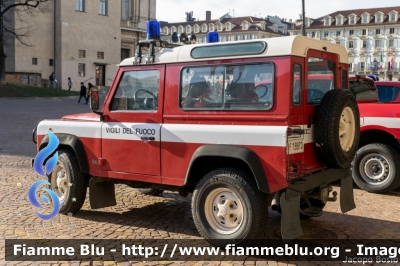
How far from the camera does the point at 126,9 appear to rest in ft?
198

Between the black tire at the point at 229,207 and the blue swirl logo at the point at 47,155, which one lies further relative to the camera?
the blue swirl logo at the point at 47,155

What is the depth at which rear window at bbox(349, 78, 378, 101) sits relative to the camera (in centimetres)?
932

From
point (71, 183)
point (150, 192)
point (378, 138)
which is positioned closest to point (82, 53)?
point (150, 192)

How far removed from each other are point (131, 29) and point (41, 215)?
5468 centimetres

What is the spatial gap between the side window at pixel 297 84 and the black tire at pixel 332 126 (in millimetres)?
318

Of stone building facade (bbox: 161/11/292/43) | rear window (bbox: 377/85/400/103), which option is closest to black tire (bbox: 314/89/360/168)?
rear window (bbox: 377/85/400/103)

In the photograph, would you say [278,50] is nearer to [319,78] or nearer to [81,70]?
[319,78]

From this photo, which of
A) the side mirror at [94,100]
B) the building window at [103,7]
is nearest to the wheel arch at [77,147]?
the side mirror at [94,100]

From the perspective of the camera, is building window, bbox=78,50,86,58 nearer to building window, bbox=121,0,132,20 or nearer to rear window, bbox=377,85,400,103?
building window, bbox=121,0,132,20

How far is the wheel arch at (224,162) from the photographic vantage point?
5.17 meters

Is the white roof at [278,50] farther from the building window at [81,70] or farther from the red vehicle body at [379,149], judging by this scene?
the building window at [81,70]

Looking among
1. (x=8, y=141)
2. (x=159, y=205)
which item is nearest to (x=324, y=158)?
(x=159, y=205)

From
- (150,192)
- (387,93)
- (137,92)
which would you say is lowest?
(150,192)

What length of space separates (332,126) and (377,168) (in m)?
3.80
